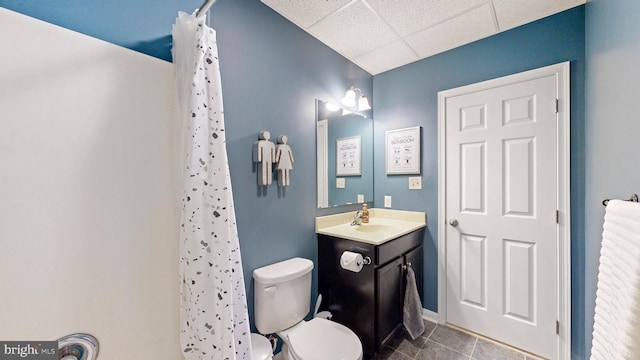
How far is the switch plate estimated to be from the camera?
218 centimetres

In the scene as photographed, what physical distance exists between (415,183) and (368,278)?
110 centimetres

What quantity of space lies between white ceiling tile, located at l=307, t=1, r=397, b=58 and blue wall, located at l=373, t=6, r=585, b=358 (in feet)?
1.78

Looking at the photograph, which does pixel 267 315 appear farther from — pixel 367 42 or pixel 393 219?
pixel 367 42

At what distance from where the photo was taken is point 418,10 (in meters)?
1.56

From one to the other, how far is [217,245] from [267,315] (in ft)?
2.37

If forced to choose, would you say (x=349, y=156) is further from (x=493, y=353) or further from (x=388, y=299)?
(x=493, y=353)

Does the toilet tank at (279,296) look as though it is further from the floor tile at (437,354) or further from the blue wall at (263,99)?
the floor tile at (437,354)

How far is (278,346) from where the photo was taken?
5.07 ft

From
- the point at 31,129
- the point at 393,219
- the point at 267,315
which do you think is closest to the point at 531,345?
the point at 393,219

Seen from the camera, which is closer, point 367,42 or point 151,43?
point 151,43

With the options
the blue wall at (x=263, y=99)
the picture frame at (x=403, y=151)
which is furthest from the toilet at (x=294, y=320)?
the picture frame at (x=403, y=151)

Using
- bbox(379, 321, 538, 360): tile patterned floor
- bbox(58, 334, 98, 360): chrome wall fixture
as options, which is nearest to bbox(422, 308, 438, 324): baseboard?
bbox(379, 321, 538, 360): tile patterned floor

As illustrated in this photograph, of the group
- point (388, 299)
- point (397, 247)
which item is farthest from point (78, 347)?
point (397, 247)

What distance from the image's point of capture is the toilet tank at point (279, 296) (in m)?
1.36
